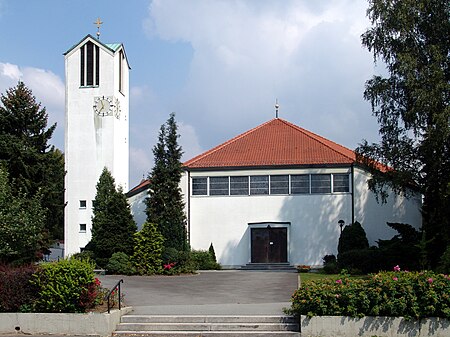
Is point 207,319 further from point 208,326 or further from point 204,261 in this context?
point 204,261

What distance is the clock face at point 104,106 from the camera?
40.8m

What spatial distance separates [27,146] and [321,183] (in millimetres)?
18409

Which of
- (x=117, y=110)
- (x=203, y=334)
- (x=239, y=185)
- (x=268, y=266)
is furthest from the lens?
(x=117, y=110)

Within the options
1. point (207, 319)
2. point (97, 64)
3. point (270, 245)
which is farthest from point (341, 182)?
point (207, 319)

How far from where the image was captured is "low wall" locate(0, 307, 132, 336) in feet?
47.2

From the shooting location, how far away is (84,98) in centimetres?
4112

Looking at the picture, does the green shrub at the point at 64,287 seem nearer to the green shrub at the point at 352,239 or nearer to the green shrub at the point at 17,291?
the green shrub at the point at 17,291

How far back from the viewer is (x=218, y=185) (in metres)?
39.3

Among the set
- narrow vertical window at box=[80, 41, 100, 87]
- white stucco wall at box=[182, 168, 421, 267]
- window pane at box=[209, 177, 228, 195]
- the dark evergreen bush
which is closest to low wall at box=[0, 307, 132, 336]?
the dark evergreen bush

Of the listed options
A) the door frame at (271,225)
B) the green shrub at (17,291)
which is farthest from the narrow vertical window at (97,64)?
the green shrub at (17,291)

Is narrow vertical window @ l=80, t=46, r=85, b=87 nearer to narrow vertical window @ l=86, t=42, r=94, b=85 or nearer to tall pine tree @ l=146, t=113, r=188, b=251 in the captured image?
narrow vertical window @ l=86, t=42, r=94, b=85

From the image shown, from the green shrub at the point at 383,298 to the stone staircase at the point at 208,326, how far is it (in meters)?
0.70

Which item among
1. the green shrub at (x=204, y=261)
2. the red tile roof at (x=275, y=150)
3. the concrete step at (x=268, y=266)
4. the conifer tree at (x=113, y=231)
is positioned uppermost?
the red tile roof at (x=275, y=150)

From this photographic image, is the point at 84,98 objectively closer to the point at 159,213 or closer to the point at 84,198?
the point at 84,198
